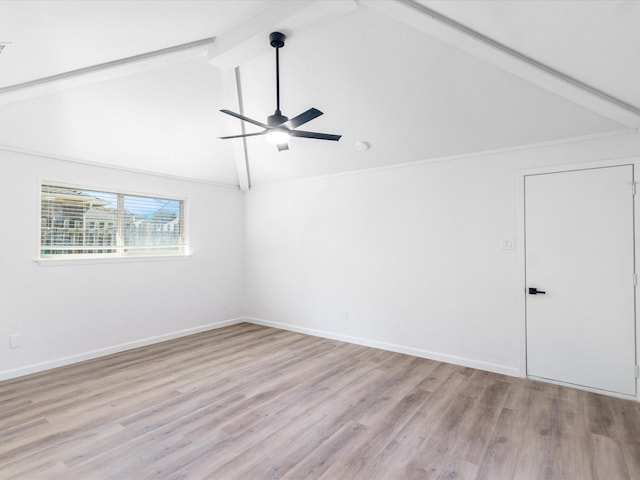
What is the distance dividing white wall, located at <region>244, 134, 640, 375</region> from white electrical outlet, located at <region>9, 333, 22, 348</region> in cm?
326

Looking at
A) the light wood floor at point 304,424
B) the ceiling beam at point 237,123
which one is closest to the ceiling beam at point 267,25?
the ceiling beam at point 237,123

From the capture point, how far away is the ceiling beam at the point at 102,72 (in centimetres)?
288

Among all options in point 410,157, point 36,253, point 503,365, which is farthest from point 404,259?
point 36,253

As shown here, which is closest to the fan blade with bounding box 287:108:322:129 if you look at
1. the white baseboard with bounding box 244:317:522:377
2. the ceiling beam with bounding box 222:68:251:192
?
the ceiling beam with bounding box 222:68:251:192

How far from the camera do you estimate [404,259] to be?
446 cm

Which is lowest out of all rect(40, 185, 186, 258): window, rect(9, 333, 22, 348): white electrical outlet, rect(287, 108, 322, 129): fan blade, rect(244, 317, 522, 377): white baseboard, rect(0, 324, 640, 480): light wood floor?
rect(0, 324, 640, 480): light wood floor

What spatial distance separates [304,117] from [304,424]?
250 cm

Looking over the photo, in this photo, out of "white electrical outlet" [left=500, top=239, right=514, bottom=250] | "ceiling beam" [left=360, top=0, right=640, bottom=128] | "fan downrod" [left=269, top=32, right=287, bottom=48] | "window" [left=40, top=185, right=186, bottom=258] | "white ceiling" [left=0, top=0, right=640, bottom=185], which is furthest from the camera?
"window" [left=40, top=185, right=186, bottom=258]

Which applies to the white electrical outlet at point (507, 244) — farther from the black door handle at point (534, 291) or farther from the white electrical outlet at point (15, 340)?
the white electrical outlet at point (15, 340)

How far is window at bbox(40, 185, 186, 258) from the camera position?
4.03 metres

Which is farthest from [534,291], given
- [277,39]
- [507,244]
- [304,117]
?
[277,39]

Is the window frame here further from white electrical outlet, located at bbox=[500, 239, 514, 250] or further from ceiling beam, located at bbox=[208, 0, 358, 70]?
white electrical outlet, located at bbox=[500, 239, 514, 250]

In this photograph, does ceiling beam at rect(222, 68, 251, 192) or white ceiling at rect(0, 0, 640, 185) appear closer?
white ceiling at rect(0, 0, 640, 185)

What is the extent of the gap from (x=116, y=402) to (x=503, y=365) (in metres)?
3.97
